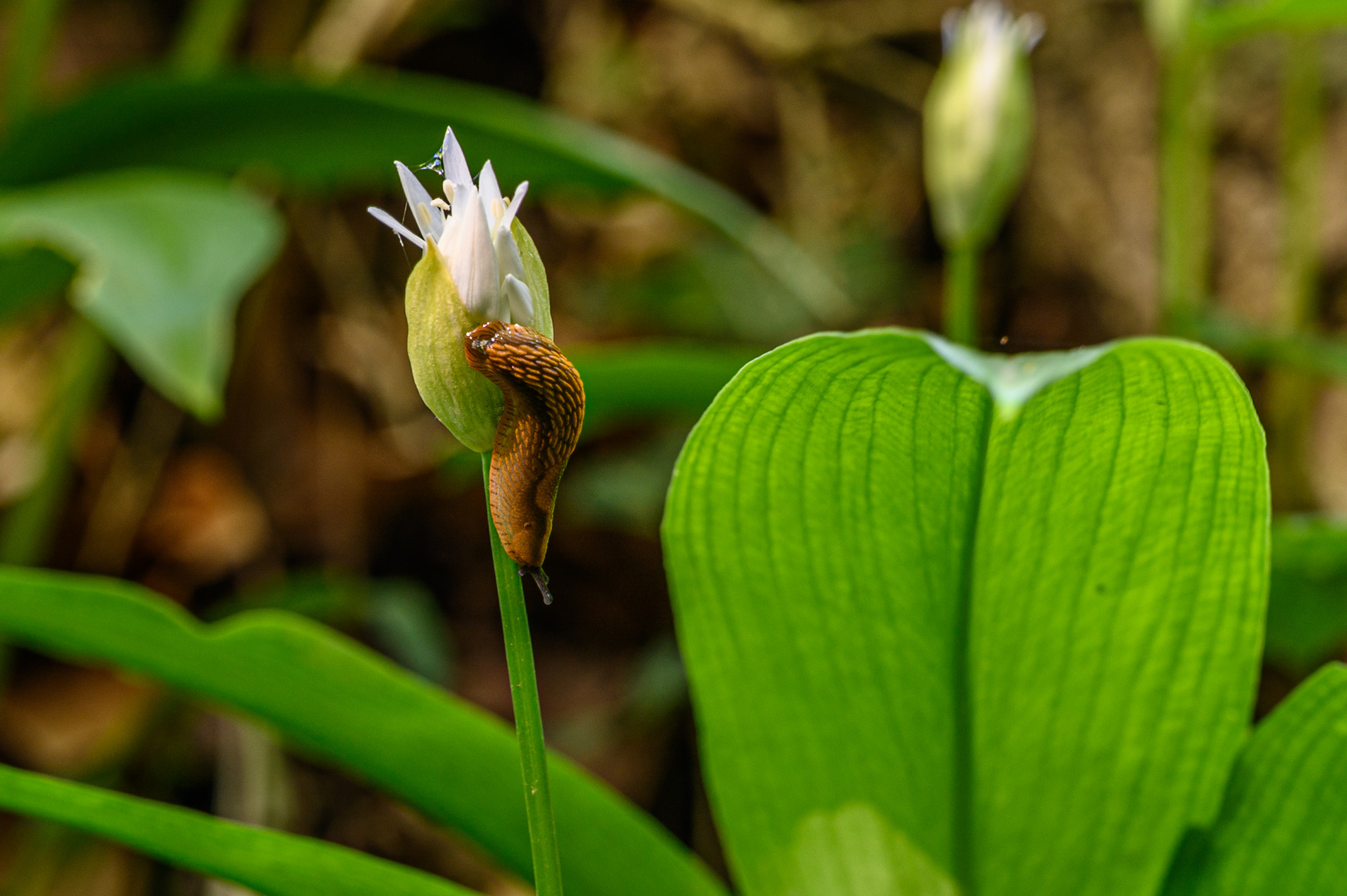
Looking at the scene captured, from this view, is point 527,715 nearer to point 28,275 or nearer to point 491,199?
point 491,199

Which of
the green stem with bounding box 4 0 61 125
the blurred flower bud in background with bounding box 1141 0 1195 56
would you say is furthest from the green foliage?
the blurred flower bud in background with bounding box 1141 0 1195 56

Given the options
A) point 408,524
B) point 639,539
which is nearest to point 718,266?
point 639,539

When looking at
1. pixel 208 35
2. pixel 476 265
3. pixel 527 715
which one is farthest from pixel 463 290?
pixel 208 35

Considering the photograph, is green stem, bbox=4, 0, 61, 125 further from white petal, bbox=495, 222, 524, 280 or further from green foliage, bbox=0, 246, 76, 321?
white petal, bbox=495, 222, 524, 280

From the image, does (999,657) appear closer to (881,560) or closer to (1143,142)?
(881,560)

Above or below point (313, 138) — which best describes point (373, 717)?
below
